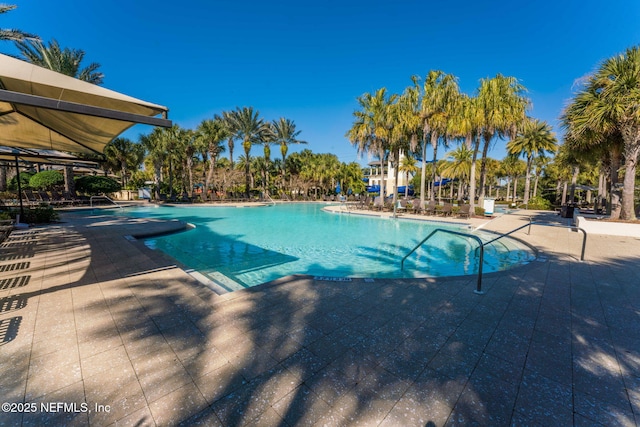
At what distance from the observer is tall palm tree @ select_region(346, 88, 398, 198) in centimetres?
2042

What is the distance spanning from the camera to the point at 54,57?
18.0 m

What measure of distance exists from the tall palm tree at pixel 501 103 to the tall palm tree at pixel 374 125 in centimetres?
625

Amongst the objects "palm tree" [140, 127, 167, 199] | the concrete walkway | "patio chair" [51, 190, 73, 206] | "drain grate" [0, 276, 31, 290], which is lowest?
the concrete walkway

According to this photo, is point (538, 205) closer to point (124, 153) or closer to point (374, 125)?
point (374, 125)

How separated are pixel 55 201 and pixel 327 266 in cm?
2152

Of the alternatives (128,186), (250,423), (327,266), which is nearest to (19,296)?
(250,423)

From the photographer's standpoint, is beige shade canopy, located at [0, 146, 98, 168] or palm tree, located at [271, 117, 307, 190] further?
palm tree, located at [271, 117, 307, 190]

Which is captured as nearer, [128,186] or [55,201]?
[55,201]

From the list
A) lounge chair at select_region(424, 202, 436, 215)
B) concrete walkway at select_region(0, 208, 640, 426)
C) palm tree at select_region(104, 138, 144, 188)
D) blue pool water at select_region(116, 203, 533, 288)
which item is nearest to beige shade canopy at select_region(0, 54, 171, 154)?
concrete walkway at select_region(0, 208, 640, 426)

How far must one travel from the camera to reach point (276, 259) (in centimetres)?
779

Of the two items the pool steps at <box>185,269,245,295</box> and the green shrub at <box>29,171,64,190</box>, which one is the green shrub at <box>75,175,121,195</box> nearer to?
the green shrub at <box>29,171,64,190</box>

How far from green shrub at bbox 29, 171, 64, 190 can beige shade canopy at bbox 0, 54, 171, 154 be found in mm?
23904

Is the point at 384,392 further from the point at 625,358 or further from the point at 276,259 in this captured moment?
the point at 276,259

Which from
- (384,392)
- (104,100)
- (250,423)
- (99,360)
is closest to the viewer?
(250,423)
